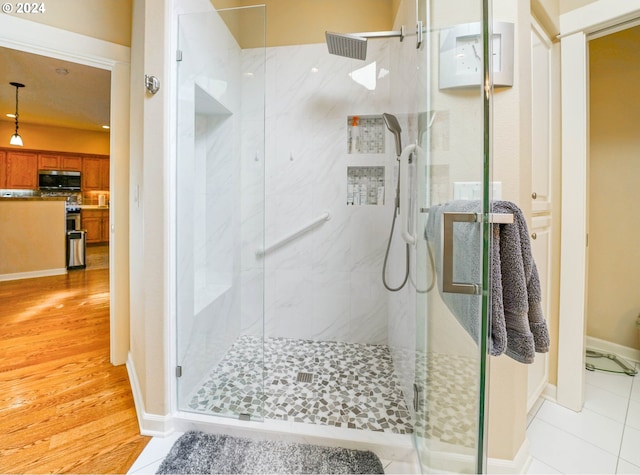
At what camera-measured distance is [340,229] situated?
90.0 inches

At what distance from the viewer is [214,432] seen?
53.7 inches

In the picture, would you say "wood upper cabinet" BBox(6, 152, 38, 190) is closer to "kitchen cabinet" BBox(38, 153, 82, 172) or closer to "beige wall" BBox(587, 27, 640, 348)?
"kitchen cabinet" BBox(38, 153, 82, 172)

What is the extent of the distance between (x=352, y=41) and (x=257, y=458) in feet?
7.48

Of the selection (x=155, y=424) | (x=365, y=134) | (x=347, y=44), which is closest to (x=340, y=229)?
(x=365, y=134)

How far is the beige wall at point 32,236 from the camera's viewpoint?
13.1 feet

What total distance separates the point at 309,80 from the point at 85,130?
6441 millimetres

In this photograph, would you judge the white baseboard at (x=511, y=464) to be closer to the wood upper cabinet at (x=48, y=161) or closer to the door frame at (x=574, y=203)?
the door frame at (x=574, y=203)

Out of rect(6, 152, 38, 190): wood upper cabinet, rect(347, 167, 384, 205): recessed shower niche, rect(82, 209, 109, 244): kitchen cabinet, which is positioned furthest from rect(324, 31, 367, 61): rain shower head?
rect(82, 209, 109, 244): kitchen cabinet

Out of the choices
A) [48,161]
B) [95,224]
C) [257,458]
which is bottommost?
[257,458]

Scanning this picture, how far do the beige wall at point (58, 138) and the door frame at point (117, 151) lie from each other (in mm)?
5562

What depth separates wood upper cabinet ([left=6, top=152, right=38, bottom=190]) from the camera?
5520mm

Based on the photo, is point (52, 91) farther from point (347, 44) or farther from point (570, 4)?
point (570, 4)

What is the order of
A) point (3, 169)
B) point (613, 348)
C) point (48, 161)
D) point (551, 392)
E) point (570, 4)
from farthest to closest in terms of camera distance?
point (48, 161), point (3, 169), point (613, 348), point (551, 392), point (570, 4)

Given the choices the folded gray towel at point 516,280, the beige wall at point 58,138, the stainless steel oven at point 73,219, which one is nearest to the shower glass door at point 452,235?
the folded gray towel at point 516,280
